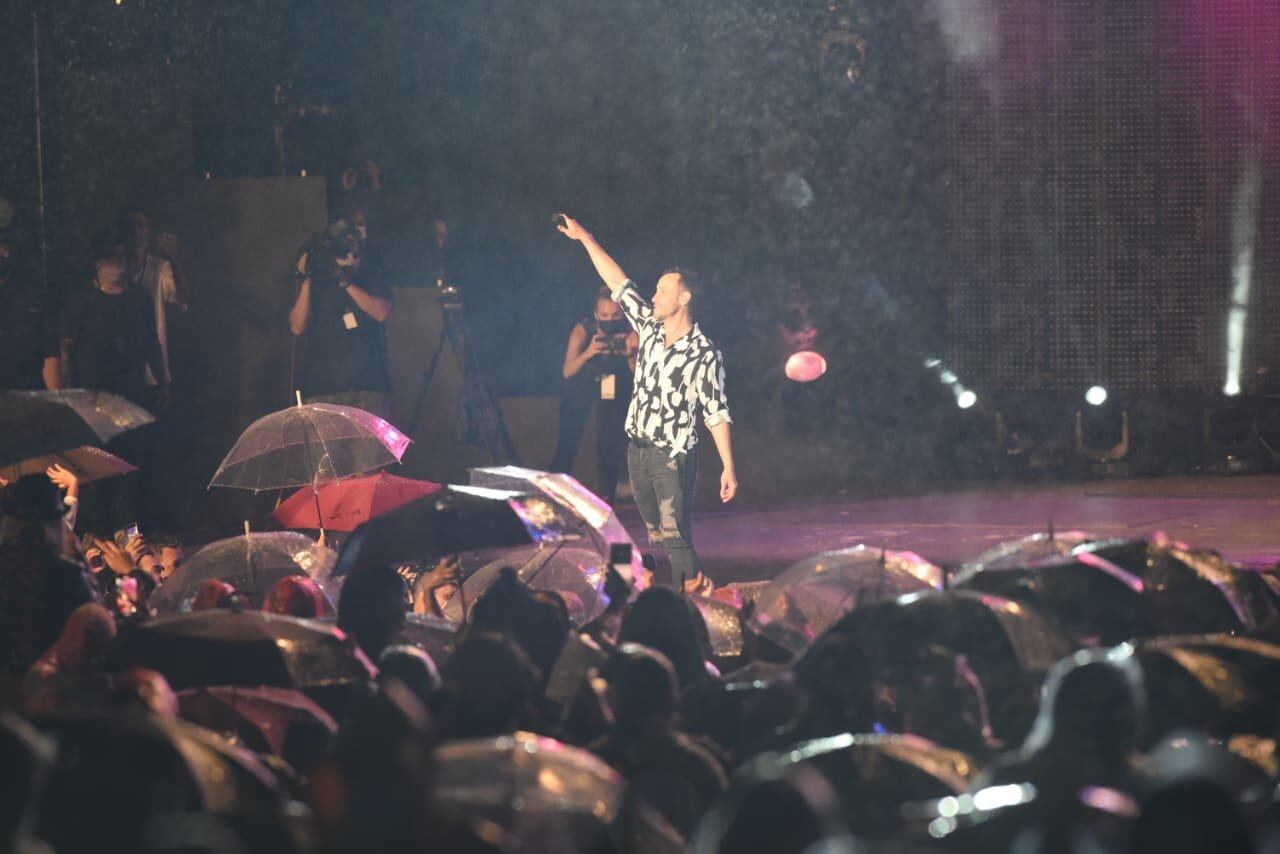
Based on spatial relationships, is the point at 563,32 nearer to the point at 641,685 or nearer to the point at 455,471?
the point at 455,471

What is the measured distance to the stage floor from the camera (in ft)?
27.5

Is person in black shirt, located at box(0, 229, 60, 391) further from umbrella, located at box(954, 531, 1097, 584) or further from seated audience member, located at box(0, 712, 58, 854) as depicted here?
seated audience member, located at box(0, 712, 58, 854)

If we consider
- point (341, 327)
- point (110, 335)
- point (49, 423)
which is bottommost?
point (49, 423)

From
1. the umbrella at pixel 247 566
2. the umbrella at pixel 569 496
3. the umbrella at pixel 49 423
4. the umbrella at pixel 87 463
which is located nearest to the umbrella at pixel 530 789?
the umbrella at pixel 569 496

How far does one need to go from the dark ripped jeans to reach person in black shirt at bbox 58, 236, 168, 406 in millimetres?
3401

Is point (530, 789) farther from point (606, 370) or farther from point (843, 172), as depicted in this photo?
point (843, 172)

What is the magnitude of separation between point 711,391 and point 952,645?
379cm

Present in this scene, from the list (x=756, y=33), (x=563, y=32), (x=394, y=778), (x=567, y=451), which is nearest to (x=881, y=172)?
(x=756, y=33)

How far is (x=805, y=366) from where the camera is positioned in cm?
1199

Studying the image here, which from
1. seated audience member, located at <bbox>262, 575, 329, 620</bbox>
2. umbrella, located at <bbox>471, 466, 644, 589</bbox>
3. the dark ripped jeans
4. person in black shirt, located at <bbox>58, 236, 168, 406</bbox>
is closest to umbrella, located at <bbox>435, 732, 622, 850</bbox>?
seated audience member, located at <bbox>262, 575, 329, 620</bbox>

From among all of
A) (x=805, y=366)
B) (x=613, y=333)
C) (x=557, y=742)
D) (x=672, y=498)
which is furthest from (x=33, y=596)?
(x=805, y=366)

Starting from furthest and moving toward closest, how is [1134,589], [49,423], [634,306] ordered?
[634,306], [49,423], [1134,589]

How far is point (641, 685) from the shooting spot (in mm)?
2764

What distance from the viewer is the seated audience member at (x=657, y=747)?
2615 mm
